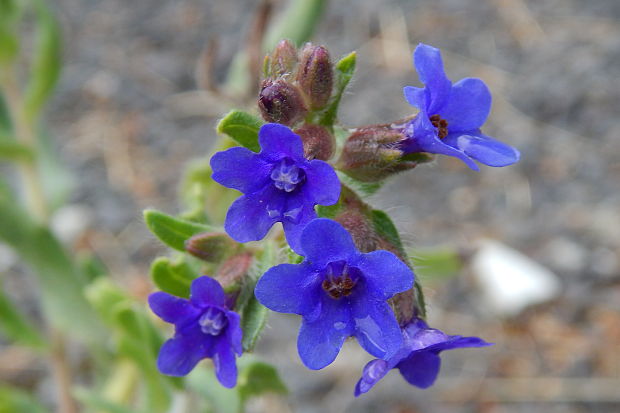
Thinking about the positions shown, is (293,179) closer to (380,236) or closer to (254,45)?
(380,236)

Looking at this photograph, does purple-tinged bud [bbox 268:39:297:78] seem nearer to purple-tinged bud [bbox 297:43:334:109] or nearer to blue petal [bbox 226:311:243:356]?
purple-tinged bud [bbox 297:43:334:109]

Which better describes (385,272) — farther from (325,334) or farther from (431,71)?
(431,71)

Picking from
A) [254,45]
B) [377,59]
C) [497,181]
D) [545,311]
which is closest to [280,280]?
[254,45]

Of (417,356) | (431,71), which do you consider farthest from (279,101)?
(417,356)

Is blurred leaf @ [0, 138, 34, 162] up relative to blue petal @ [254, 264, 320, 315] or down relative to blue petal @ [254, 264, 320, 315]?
down

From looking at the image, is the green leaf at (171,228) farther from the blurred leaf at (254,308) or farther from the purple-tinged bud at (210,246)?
the blurred leaf at (254,308)

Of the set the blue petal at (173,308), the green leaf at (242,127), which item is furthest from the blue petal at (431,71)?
the blue petal at (173,308)

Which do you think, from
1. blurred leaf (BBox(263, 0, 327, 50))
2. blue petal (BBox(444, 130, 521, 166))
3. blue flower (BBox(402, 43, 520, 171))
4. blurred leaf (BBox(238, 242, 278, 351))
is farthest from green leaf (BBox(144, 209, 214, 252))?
blurred leaf (BBox(263, 0, 327, 50))
